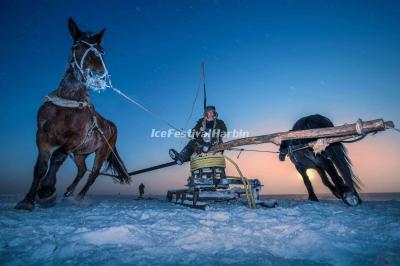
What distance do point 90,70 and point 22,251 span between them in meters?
4.20

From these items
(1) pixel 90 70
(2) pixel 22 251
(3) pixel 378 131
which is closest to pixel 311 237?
(3) pixel 378 131

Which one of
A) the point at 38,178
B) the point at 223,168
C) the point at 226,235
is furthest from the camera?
the point at 223,168

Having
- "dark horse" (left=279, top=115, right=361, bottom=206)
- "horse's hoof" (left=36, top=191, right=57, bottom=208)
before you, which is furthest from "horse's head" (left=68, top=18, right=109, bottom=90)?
"dark horse" (left=279, top=115, right=361, bottom=206)

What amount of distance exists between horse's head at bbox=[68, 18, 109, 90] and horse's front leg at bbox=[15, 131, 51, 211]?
153cm

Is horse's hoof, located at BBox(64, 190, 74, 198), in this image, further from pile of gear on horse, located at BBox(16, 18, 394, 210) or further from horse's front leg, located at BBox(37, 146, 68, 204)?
horse's front leg, located at BBox(37, 146, 68, 204)

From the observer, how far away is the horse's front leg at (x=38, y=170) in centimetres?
437

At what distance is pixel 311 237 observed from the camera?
97.7 inches

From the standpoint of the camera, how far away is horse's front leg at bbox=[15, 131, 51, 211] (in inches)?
172

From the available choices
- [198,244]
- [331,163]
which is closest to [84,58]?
[198,244]

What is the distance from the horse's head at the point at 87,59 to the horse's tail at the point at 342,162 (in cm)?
581

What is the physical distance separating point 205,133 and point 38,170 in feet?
13.6

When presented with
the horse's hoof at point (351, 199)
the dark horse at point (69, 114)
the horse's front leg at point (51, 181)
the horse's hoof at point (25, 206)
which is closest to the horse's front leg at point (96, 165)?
the dark horse at point (69, 114)

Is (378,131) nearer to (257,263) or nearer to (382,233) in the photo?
(382,233)

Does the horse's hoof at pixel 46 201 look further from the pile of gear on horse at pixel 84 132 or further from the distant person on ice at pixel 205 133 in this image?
the distant person on ice at pixel 205 133
